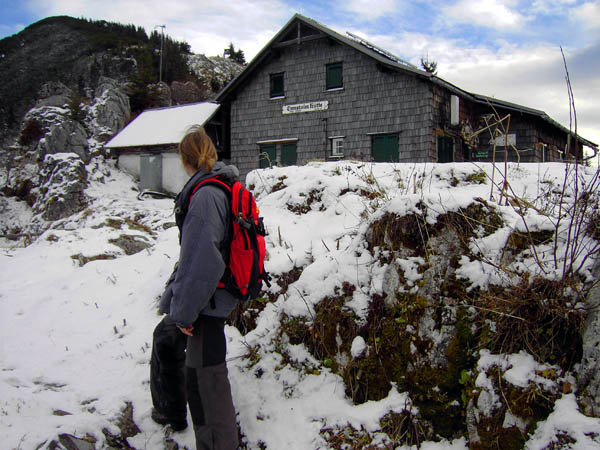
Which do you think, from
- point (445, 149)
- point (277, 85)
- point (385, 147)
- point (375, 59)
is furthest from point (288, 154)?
point (445, 149)

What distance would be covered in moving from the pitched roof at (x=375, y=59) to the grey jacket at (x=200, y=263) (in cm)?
1356

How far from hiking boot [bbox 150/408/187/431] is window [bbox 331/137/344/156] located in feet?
46.7

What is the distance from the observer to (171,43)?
149 ft

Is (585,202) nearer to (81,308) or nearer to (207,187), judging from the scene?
(207,187)

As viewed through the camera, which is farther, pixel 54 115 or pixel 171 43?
pixel 171 43

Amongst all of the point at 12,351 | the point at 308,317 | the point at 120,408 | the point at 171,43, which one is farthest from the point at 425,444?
the point at 171,43

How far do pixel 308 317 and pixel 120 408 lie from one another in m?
1.69

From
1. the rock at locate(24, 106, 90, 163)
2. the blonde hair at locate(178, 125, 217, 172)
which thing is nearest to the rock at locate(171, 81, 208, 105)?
the rock at locate(24, 106, 90, 163)

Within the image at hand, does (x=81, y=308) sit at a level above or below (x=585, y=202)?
below

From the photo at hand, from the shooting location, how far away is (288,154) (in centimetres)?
1775

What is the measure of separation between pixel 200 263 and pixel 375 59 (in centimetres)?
1454

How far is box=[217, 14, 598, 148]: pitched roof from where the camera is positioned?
14.7m

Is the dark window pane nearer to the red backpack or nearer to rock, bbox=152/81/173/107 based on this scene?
rock, bbox=152/81/173/107

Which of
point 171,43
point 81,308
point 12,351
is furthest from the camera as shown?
point 171,43
